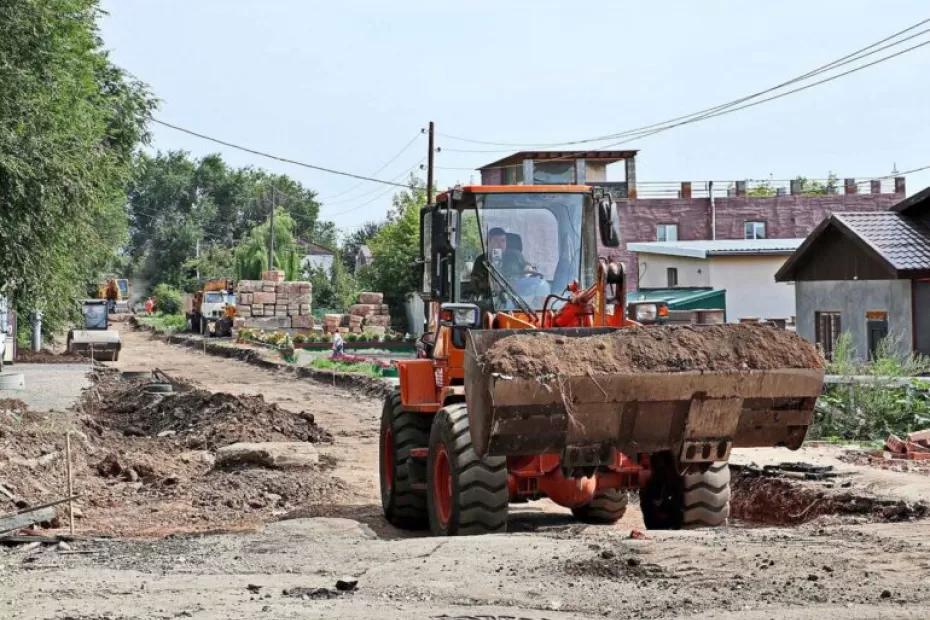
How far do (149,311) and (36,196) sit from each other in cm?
8157

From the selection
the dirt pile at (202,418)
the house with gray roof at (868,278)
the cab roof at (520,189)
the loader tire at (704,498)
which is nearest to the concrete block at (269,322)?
the dirt pile at (202,418)

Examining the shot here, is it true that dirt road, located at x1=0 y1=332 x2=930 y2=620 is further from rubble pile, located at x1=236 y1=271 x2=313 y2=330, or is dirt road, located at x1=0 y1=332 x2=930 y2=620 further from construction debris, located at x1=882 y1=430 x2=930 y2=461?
rubble pile, located at x1=236 y1=271 x2=313 y2=330

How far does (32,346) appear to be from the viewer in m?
52.5

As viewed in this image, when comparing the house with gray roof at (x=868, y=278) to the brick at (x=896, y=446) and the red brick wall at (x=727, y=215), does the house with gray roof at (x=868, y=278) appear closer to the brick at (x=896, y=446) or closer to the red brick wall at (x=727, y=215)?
the brick at (x=896, y=446)

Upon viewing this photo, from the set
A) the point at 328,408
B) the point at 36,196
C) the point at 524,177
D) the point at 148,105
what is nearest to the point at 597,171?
the point at 524,177

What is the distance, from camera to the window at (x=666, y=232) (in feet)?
215

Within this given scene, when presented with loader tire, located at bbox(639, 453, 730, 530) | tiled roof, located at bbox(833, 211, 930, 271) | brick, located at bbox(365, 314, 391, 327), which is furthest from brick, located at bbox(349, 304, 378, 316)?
loader tire, located at bbox(639, 453, 730, 530)

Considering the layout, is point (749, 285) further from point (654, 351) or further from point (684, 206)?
point (654, 351)

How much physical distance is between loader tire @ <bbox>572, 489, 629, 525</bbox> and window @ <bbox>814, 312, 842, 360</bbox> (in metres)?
18.8

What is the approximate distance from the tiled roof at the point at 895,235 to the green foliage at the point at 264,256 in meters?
57.8

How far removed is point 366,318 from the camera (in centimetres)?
5834

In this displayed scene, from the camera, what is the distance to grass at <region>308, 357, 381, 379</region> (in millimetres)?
36909

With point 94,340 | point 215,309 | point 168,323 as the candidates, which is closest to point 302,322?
point 215,309

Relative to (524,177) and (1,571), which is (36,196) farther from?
(524,177)
